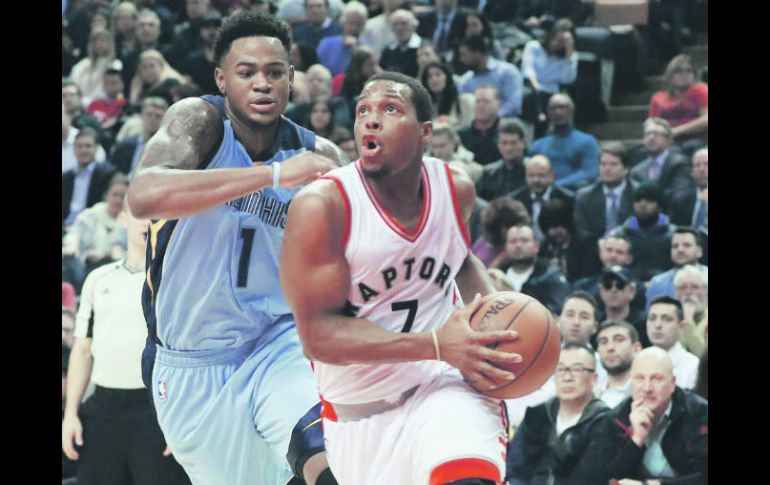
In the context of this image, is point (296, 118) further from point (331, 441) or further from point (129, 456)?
point (331, 441)

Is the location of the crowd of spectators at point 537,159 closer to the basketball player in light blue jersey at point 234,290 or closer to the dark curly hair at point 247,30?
the basketball player in light blue jersey at point 234,290

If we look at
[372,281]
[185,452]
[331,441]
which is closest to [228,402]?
[185,452]

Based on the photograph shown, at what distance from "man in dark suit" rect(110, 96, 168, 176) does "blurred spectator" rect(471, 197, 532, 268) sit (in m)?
3.02

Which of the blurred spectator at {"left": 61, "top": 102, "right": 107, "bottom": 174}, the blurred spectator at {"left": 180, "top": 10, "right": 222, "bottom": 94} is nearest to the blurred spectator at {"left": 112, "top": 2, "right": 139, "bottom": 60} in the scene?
the blurred spectator at {"left": 180, "top": 10, "right": 222, "bottom": 94}

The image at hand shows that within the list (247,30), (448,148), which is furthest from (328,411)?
(448,148)

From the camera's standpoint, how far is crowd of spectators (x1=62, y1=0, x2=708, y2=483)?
22.9 ft

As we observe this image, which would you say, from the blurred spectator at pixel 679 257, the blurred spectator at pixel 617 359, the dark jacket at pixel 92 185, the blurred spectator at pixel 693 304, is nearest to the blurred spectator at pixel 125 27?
the dark jacket at pixel 92 185

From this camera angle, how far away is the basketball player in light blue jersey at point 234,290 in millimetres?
4582

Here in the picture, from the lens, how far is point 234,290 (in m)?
4.69

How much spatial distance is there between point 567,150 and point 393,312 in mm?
5374

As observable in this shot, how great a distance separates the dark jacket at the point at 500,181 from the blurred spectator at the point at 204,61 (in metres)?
2.87
